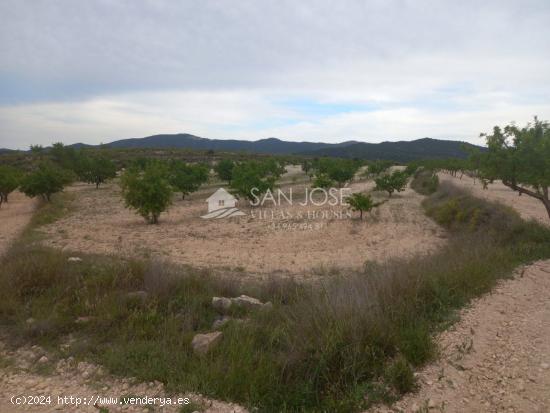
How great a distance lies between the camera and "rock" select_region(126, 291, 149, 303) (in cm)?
522

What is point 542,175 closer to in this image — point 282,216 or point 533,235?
point 533,235

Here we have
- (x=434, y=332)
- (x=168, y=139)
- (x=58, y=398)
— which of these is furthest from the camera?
(x=168, y=139)

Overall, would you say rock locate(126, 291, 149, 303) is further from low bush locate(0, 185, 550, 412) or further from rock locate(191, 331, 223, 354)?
rock locate(191, 331, 223, 354)

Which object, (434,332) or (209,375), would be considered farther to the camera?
(434,332)

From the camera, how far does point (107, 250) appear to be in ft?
39.2

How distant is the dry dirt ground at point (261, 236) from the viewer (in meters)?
11.7

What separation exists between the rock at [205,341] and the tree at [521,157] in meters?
8.24

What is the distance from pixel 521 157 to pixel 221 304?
812cm

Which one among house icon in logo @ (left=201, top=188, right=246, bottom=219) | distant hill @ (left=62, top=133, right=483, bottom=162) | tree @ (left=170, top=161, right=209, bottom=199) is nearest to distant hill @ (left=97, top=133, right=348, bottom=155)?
distant hill @ (left=62, top=133, right=483, bottom=162)

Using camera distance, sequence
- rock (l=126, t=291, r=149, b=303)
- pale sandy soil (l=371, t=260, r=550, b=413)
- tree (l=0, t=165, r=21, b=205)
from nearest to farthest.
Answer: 1. pale sandy soil (l=371, t=260, r=550, b=413)
2. rock (l=126, t=291, r=149, b=303)
3. tree (l=0, t=165, r=21, b=205)

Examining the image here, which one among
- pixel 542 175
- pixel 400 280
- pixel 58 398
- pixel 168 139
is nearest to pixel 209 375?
pixel 58 398

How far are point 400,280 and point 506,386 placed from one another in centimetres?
194

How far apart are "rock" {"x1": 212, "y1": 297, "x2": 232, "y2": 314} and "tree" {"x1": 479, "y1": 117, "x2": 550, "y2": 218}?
776 cm

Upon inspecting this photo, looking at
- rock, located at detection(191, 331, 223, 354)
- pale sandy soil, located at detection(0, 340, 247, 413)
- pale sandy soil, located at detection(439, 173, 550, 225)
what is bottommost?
pale sandy soil, located at detection(439, 173, 550, 225)
